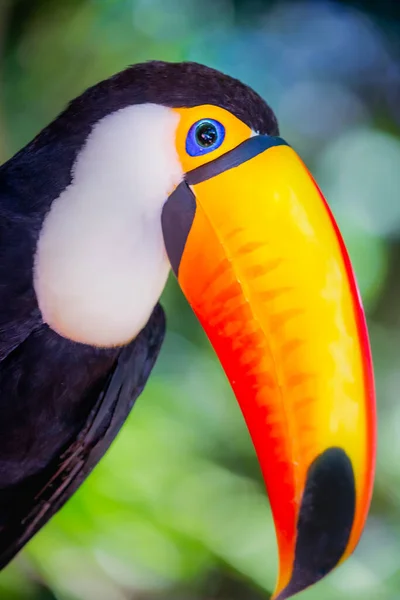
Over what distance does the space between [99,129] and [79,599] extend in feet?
3.06

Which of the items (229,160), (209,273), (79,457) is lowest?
(79,457)

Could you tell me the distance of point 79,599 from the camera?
1202 millimetres

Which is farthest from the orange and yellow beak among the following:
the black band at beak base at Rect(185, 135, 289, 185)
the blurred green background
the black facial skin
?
the blurred green background

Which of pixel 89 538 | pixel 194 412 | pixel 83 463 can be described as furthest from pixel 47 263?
pixel 89 538

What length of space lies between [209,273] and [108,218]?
0.57 feet

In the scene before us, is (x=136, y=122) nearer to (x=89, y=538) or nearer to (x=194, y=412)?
(x=194, y=412)

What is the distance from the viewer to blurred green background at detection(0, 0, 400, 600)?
120 centimetres

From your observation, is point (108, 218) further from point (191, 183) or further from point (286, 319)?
point (286, 319)

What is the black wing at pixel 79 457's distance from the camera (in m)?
1.00

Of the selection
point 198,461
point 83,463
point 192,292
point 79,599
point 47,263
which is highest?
point 47,263

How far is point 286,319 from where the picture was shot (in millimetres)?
799

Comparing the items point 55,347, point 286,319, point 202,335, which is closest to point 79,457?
point 55,347

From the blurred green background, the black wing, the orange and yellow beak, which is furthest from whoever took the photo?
the blurred green background

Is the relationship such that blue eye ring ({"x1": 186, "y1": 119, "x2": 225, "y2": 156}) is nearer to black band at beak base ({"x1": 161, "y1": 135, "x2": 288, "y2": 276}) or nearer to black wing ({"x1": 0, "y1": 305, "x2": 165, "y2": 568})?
black band at beak base ({"x1": 161, "y1": 135, "x2": 288, "y2": 276})
